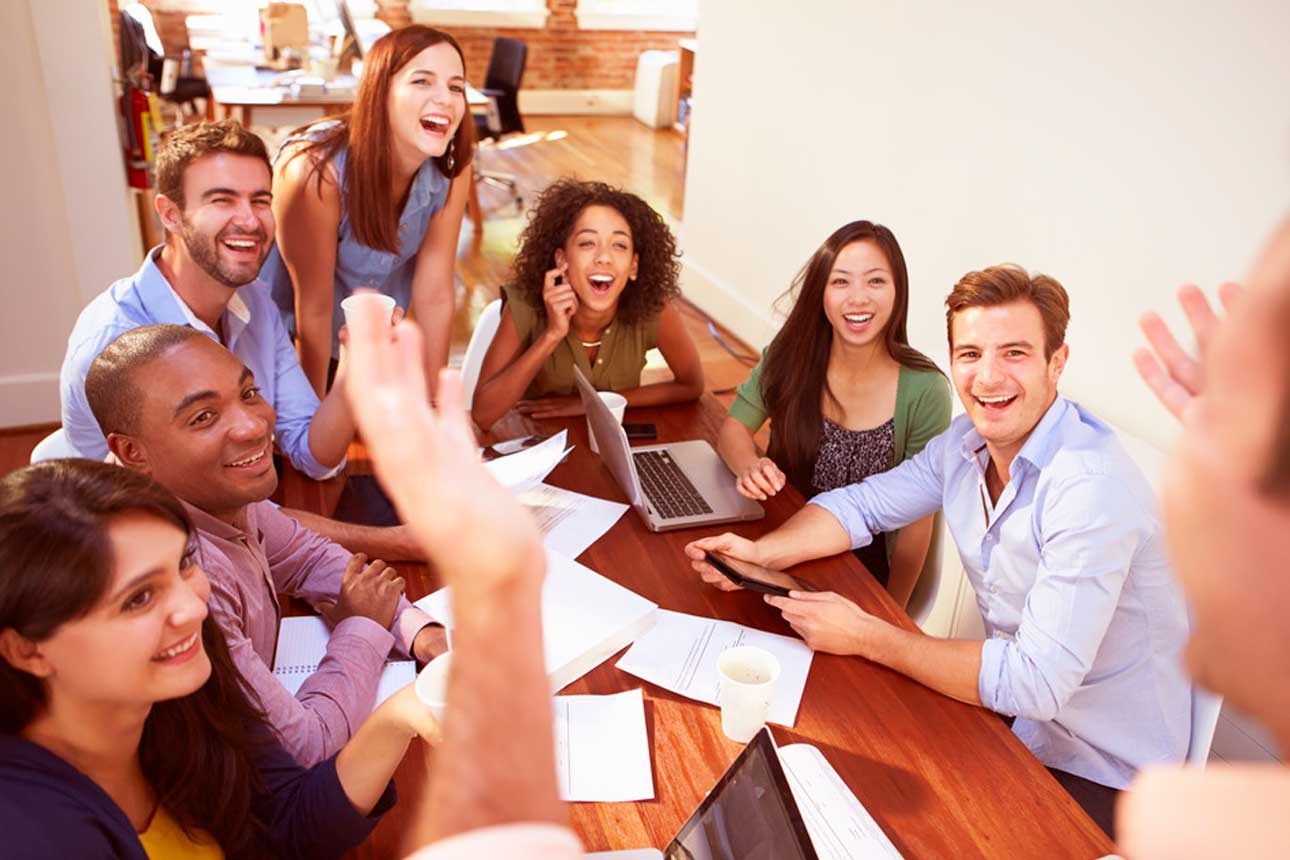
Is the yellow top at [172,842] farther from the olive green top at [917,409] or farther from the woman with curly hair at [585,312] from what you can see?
the olive green top at [917,409]

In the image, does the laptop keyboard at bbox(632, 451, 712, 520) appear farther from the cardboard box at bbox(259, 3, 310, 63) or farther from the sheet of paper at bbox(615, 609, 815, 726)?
the cardboard box at bbox(259, 3, 310, 63)

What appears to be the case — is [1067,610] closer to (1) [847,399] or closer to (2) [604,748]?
(2) [604,748]

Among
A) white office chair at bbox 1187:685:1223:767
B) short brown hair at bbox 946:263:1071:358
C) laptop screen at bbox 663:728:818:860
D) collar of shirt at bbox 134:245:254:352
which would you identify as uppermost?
short brown hair at bbox 946:263:1071:358

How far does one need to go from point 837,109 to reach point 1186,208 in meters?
1.70

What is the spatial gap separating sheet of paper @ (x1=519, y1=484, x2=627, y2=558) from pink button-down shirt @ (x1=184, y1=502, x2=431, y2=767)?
0.31 metres

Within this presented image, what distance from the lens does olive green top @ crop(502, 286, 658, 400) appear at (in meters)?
2.60

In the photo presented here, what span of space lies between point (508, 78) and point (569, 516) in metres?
5.40

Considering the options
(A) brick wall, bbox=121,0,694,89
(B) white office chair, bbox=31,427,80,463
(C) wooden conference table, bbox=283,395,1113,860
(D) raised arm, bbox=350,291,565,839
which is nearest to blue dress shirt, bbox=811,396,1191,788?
(C) wooden conference table, bbox=283,395,1113,860

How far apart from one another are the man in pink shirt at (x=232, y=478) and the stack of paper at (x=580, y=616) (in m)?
0.12

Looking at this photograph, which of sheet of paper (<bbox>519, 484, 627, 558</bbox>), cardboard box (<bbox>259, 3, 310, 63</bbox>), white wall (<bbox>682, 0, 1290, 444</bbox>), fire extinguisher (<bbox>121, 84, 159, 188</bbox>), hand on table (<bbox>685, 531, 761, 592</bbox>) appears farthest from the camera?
cardboard box (<bbox>259, 3, 310, 63</bbox>)

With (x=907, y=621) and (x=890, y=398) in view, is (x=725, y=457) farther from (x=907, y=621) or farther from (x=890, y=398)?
(x=907, y=621)

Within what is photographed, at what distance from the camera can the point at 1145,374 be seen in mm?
728

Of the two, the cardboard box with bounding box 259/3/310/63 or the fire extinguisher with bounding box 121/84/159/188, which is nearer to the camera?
the fire extinguisher with bounding box 121/84/159/188

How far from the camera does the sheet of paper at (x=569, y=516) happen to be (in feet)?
6.17
